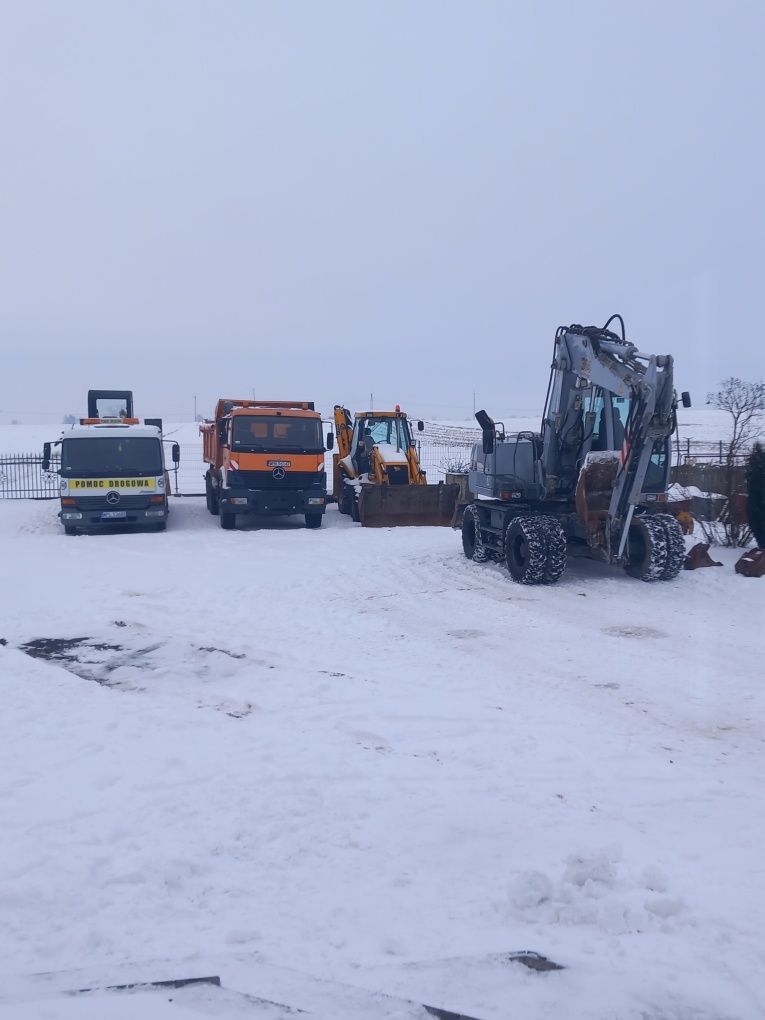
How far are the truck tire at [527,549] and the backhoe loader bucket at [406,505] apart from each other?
6.56m

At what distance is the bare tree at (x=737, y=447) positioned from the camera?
13953 mm

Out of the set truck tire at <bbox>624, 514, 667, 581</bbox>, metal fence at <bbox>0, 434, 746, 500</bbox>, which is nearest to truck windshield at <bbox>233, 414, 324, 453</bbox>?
metal fence at <bbox>0, 434, 746, 500</bbox>

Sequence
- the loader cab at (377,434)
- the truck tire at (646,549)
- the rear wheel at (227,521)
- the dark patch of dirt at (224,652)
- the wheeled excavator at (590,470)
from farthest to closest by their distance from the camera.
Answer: the loader cab at (377,434), the rear wheel at (227,521), the truck tire at (646,549), the wheeled excavator at (590,470), the dark patch of dirt at (224,652)

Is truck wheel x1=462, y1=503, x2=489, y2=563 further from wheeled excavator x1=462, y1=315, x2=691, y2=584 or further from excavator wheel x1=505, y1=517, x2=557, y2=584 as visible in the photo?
excavator wheel x1=505, y1=517, x2=557, y2=584

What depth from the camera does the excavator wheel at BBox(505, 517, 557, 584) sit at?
1200 cm

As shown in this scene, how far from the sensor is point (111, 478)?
18422mm

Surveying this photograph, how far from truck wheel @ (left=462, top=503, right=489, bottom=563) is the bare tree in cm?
398

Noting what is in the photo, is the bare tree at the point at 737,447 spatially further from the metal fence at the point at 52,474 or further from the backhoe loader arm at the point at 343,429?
the backhoe loader arm at the point at 343,429

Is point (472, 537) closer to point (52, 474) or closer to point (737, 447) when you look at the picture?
point (737, 447)

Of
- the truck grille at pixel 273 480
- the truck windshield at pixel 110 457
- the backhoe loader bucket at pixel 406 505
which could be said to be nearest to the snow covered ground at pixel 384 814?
the truck windshield at pixel 110 457

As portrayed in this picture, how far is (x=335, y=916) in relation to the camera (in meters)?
3.99

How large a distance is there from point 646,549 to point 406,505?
8.13m

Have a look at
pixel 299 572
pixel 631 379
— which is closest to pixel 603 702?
pixel 631 379

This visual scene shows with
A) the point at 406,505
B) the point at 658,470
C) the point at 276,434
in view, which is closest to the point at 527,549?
the point at 658,470
